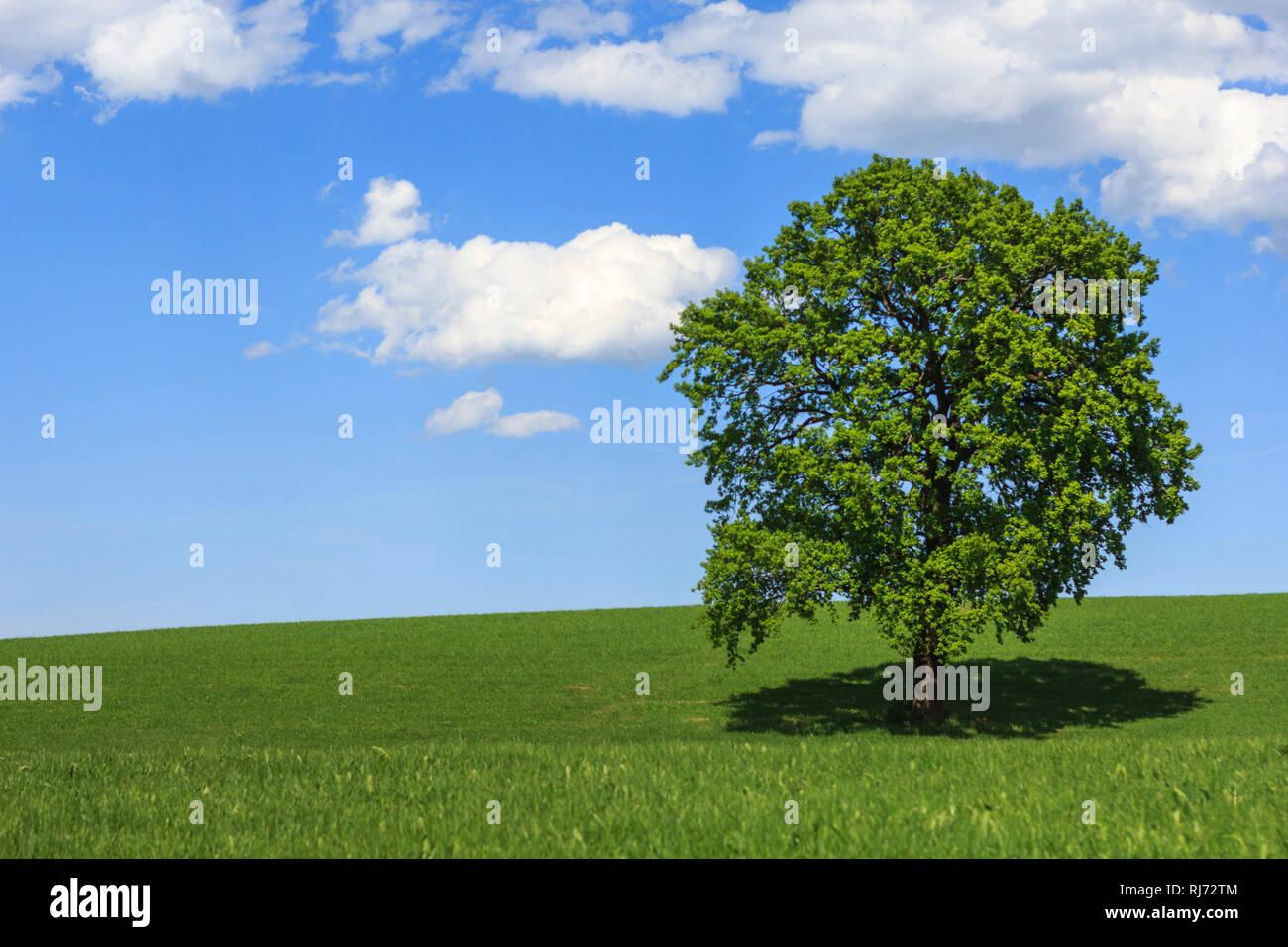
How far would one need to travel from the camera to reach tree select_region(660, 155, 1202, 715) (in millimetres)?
28250

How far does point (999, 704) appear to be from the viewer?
3784 centimetres

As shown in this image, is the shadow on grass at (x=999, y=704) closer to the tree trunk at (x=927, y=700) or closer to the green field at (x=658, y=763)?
the green field at (x=658, y=763)

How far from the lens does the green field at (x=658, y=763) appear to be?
11188 millimetres

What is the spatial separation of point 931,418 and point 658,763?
1770 cm

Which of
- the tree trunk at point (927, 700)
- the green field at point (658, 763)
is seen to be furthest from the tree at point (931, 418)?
the green field at point (658, 763)

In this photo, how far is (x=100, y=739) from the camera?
33906 mm

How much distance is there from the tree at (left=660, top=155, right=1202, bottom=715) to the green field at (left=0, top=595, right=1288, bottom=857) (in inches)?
196

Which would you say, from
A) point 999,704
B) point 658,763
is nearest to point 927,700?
point 999,704

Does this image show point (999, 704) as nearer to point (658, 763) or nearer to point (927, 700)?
point (927, 700)

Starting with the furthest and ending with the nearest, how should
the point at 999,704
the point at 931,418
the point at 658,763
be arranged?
the point at 999,704 → the point at 931,418 → the point at 658,763

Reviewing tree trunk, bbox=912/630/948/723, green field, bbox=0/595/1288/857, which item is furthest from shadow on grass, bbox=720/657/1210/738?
tree trunk, bbox=912/630/948/723

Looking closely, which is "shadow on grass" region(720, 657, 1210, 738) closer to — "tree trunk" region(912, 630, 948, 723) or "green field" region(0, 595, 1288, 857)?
"green field" region(0, 595, 1288, 857)

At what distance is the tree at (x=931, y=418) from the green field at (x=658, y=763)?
16.4ft
